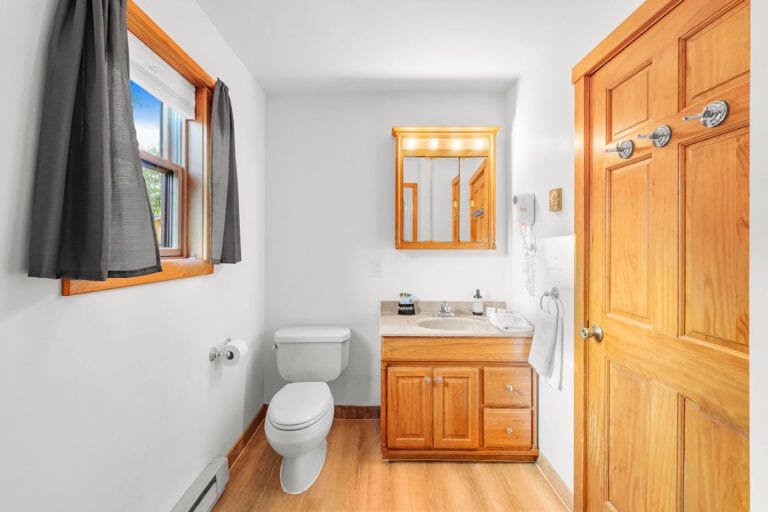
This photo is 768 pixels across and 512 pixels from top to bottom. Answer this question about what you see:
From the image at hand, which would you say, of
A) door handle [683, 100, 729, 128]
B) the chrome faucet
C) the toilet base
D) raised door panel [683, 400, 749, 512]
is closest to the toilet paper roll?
the toilet base

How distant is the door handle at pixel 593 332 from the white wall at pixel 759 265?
737 mm

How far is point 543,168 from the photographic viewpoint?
2041 mm

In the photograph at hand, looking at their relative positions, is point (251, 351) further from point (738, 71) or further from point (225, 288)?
point (738, 71)

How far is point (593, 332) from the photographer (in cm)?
156

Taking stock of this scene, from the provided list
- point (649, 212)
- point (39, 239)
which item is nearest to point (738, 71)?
point (649, 212)

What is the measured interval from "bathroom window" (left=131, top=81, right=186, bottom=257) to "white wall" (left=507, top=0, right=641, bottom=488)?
187 centimetres

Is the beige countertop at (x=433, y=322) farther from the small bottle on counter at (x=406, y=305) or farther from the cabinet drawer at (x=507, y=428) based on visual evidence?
the cabinet drawer at (x=507, y=428)

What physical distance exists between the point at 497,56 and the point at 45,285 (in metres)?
2.38

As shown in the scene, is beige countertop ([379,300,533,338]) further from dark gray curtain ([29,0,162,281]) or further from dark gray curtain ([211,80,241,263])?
dark gray curtain ([29,0,162,281])

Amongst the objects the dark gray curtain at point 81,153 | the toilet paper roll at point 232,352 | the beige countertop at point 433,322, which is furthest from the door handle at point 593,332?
the dark gray curtain at point 81,153

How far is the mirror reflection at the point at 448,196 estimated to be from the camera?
262 centimetres

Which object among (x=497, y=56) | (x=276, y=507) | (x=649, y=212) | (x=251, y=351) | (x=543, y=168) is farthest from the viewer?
(x=251, y=351)

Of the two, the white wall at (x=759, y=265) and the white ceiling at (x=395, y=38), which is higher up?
the white ceiling at (x=395, y=38)

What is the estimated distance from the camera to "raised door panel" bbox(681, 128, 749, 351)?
956 mm
